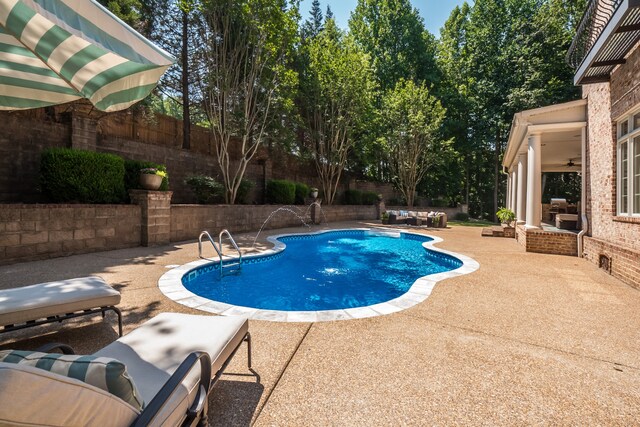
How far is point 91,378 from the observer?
3.43 feet

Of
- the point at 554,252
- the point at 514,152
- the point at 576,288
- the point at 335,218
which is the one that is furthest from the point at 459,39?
the point at 576,288

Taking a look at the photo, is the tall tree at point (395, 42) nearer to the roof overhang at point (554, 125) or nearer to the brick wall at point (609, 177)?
the roof overhang at point (554, 125)

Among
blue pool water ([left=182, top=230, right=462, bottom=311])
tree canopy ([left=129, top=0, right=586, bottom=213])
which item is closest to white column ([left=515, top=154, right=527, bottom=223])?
blue pool water ([left=182, top=230, right=462, bottom=311])

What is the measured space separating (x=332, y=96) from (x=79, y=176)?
41.4 feet

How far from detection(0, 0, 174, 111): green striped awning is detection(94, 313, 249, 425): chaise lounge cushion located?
6.18 ft

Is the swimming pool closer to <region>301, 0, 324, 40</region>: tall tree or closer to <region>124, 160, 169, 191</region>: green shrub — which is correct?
<region>124, 160, 169, 191</region>: green shrub

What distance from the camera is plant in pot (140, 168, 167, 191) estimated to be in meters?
7.91

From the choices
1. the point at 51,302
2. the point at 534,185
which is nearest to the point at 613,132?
the point at 534,185

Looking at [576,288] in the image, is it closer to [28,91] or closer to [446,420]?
[446,420]

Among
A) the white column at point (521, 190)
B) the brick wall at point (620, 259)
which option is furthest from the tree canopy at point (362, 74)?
the brick wall at point (620, 259)

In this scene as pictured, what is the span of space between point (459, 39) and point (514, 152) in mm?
19027

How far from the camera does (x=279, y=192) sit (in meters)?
14.5

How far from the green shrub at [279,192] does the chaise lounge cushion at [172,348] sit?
12.2 m

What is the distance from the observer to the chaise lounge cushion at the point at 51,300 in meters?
2.51
